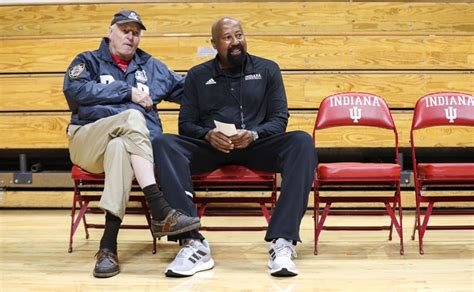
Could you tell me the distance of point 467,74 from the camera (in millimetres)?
4465

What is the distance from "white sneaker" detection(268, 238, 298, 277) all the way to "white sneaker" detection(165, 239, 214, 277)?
0.30m

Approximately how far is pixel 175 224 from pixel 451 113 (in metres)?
1.73

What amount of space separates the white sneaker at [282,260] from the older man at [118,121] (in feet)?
1.23

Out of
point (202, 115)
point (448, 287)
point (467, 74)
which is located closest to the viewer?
point (448, 287)

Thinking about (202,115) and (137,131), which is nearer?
(137,131)

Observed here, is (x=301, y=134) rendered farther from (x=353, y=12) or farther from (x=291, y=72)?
(x=353, y=12)

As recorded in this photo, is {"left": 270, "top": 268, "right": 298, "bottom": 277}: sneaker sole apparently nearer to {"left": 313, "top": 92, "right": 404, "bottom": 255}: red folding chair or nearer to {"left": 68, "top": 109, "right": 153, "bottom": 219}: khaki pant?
{"left": 313, "top": 92, "right": 404, "bottom": 255}: red folding chair

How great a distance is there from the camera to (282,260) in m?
2.49

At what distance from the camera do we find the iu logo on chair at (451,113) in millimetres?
3205

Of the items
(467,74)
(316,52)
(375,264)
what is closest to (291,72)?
(316,52)

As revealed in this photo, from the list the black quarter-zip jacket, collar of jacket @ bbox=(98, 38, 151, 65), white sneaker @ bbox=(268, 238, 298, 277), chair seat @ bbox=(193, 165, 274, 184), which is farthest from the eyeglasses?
white sneaker @ bbox=(268, 238, 298, 277)

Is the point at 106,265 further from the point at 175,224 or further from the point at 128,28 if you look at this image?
the point at 128,28

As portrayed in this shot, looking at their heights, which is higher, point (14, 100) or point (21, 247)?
point (14, 100)

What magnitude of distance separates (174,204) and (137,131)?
39 cm
